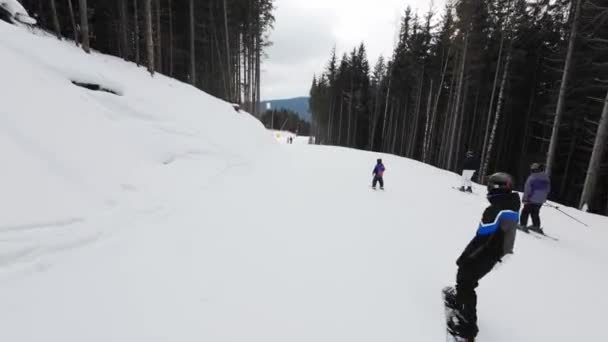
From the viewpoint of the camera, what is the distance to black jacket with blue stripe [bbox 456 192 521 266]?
8.87ft

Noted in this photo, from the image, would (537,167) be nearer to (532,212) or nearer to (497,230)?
(532,212)

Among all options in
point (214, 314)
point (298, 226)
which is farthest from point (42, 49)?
point (214, 314)

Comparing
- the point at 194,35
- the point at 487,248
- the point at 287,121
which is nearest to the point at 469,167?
the point at 487,248

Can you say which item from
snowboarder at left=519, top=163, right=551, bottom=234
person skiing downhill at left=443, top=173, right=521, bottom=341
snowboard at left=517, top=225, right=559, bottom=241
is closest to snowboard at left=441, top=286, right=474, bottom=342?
person skiing downhill at left=443, top=173, right=521, bottom=341

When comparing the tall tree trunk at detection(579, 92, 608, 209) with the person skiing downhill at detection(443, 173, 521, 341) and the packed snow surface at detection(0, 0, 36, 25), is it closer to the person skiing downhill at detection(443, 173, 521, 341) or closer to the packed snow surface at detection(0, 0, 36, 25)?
the person skiing downhill at detection(443, 173, 521, 341)

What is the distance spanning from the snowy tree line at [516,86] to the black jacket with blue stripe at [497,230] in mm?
12019

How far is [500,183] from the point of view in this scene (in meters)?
2.88

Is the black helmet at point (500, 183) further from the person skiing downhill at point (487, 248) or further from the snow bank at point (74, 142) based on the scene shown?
the snow bank at point (74, 142)

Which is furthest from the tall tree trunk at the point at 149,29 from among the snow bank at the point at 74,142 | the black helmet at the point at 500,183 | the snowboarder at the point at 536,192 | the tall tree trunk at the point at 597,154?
the tall tree trunk at the point at 597,154

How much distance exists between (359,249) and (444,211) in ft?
14.9

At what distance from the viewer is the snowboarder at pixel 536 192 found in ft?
20.5

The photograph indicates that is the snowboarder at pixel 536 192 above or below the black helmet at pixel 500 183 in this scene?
below

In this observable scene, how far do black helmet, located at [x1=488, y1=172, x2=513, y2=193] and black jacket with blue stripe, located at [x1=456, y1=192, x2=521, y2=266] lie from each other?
2.3 inches

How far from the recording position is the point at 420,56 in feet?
84.6
